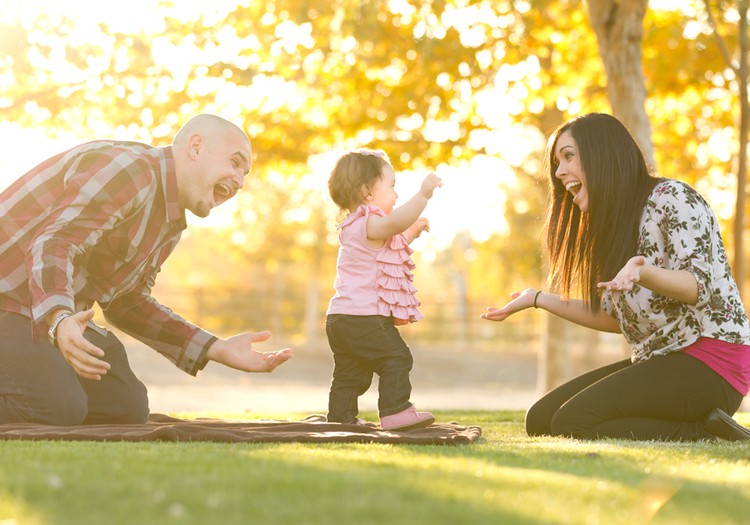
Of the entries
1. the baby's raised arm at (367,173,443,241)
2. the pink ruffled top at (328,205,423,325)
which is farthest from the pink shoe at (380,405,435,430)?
the baby's raised arm at (367,173,443,241)

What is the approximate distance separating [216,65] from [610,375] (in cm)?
564

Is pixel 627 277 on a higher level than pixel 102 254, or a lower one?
lower

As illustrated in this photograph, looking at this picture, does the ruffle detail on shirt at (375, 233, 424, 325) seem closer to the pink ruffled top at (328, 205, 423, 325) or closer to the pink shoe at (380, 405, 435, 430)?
the pink ruffled top at (328, 205, 423, 325)

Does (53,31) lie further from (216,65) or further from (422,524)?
(422,524)

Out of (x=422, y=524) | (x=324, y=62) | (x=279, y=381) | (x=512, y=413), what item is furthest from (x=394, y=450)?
(x=279, y=381)

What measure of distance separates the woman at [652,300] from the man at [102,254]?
147cm

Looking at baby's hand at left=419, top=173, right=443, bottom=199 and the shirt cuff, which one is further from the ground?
baby's hand at left=419, top=173, right=443, bottom=199

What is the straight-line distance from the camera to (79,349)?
355cm

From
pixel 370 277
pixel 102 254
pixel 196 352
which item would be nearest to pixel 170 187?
pixel 102 254

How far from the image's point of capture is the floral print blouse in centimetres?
446

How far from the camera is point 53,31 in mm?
8188

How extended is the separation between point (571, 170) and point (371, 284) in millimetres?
1100

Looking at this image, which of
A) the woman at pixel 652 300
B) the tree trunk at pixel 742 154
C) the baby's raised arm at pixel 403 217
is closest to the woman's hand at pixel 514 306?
the woman at pixel 652 300

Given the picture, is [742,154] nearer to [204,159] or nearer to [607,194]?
[607,194]
